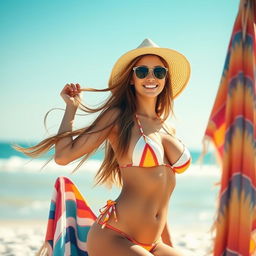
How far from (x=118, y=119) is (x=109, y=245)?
0.90 metres

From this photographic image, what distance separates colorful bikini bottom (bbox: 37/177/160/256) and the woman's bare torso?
2.50 feet

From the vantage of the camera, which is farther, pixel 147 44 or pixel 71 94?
pixel 147 44

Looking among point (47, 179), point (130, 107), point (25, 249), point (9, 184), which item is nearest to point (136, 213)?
point (130, 107)

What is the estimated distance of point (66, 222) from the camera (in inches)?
170

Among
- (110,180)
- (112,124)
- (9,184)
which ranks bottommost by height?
(9,184)

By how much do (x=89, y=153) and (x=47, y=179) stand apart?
2171 cm

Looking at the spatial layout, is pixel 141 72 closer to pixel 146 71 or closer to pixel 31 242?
pixel 146 71

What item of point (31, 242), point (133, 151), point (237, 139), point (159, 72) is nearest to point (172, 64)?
point (159, 72)

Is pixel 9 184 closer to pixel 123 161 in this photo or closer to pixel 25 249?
pixel 25 249

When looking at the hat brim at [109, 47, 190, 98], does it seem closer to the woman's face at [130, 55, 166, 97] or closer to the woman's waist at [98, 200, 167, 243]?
the woman's face at [130, 55, 166, 97]

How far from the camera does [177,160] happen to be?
378cm

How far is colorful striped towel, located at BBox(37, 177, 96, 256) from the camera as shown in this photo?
4.16m

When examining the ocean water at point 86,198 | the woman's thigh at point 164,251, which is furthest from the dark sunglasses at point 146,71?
the ocean water at point 86,198

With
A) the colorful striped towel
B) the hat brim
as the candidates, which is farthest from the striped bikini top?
the colorful striped towel
